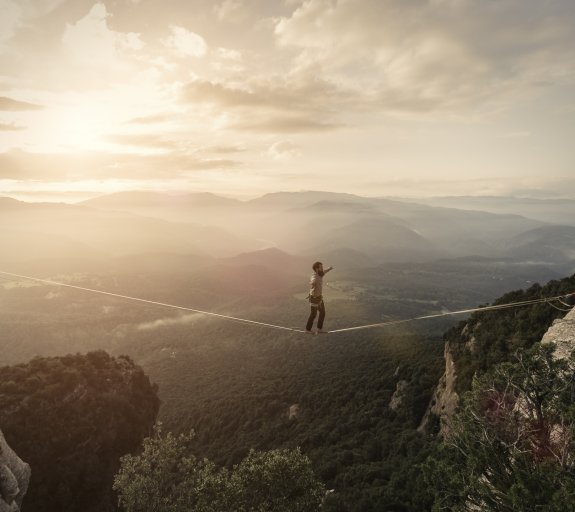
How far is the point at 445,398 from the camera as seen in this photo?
172 ft

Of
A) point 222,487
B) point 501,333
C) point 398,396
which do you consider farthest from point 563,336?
point 398,396

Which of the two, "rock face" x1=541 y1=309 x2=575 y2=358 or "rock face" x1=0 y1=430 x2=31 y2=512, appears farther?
"rock face" x1=0 y1=430 x2=31 y2=512

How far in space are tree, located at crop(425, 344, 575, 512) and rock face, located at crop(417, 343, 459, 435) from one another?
105 ft

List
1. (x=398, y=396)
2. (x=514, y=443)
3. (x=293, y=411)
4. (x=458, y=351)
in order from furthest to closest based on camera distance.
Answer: (x=293, y=411) < (x=398, y=396) < (x=458, y=351) < (x=514, y=443)

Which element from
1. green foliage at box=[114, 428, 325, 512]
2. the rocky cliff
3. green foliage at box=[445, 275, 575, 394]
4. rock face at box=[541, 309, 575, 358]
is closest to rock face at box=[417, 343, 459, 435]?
the rocky cliff

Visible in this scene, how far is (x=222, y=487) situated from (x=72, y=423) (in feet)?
73.3

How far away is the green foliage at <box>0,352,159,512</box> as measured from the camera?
38031 mm

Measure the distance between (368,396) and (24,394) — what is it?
64.9m

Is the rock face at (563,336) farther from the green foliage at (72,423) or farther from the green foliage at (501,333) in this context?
the green foliage at (72,423)

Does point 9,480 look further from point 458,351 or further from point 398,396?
point 398,396

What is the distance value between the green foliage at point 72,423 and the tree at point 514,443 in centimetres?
3886

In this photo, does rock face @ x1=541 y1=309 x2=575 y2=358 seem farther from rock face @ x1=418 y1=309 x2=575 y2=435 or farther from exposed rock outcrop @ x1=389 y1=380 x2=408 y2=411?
exposed rock outcrop @ x1=389 y1=380 x2=408 y2=411

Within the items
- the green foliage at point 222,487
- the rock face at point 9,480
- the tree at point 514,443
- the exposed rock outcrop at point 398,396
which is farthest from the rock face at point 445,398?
the rock face at point 9,480

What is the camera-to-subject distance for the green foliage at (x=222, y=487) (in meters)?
29.7
